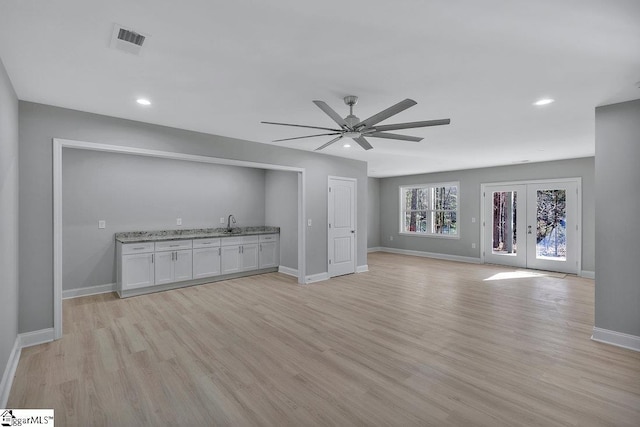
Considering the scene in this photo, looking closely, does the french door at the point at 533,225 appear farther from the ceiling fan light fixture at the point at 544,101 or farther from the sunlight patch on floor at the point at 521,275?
the ceiling fan light fixture at the point at 544,101

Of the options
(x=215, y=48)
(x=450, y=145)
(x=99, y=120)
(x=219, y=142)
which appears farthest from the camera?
(x=450, y=145)

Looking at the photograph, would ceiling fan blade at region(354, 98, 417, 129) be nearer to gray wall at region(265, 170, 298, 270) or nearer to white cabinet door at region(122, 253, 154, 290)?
gray wall at region(265, 170, 298, 270)

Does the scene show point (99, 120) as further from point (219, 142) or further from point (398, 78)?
point (398, 78)

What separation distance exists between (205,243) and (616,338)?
5.61m

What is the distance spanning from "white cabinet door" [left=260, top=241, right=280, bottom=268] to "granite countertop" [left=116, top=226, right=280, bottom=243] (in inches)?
11.0

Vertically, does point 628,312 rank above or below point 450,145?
below

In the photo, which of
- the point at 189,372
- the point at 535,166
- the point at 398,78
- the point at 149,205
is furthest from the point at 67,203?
the point at 535,166

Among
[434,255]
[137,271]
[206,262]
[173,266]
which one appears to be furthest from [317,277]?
[434,255]

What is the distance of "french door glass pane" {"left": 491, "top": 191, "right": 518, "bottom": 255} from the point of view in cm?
729

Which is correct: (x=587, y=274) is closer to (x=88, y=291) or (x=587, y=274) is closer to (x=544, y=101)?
(x=544, y=101)

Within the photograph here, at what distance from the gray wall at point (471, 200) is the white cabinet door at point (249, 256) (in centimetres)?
515

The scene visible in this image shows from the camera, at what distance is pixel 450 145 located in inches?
203

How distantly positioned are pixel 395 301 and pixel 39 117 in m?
4.84

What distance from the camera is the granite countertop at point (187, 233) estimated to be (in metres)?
4.91
